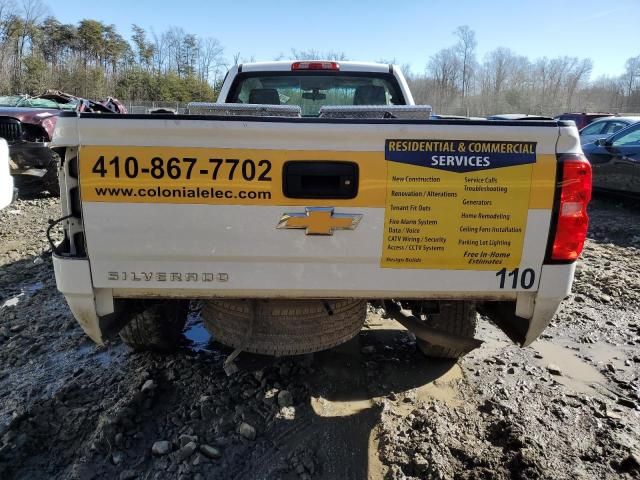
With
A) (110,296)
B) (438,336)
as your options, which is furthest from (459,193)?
(110,296)

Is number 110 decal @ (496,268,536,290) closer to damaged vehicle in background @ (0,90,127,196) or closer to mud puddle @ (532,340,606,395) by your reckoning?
mud puddle @ (532,340,606,395)

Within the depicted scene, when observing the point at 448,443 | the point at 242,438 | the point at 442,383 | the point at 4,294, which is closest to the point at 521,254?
the point at 448,443

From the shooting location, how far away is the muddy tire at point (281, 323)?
8.78 ft

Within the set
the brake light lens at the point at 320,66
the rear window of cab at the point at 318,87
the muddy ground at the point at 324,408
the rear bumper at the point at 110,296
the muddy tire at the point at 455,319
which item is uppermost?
the brake light lens at the point at 320,66

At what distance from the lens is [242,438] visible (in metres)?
2.63

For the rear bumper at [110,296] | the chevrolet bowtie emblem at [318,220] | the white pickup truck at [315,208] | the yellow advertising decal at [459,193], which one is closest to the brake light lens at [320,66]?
the white pickup truck at [315,208]

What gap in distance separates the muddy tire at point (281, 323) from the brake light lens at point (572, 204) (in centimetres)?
110

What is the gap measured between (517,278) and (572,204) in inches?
16.0

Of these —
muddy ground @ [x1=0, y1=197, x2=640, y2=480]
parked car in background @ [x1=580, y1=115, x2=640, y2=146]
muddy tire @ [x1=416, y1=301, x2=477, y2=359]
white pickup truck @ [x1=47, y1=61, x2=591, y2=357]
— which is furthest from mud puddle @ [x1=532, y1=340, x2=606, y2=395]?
parked car in background @ [x1=580, y1=115, x2=640, y2=146]

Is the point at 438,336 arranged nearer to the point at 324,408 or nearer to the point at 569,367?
the point at 324,408

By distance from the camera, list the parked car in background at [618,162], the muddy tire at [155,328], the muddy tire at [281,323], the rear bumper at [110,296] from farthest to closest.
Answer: the parked car in background at [618,162]
the muddy tire at [155,328]
the muddy tire at [281,323]
the rear bumper at [110,296]

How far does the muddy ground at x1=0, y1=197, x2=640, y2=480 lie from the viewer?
2479 mm

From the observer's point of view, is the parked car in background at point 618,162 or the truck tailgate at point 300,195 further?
the parked car in background at point 618,162

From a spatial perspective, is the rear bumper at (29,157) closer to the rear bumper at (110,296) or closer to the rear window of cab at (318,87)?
the rear window of cab at (318,87)
